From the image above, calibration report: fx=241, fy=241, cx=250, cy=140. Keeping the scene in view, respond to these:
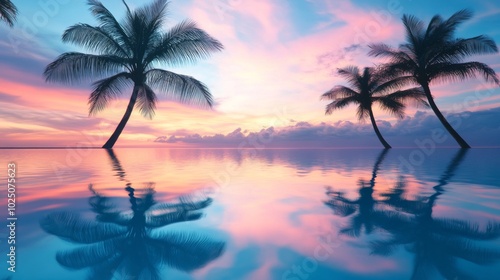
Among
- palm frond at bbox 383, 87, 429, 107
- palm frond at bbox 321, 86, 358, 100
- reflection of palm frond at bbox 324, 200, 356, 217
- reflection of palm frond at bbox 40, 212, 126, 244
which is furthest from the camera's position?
palm frond at bbox 321, 86, 358, 100

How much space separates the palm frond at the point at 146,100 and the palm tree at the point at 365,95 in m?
13.8

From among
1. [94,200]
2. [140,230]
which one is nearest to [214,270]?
[140,230]

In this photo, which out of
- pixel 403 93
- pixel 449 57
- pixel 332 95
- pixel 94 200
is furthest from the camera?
pixel 332 95

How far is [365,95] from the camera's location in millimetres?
19703

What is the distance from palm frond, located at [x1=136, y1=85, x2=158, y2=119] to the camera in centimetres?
1218

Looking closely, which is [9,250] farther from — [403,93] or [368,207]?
[403,93]

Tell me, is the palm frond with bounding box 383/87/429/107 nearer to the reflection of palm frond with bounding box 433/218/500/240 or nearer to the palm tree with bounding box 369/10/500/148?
the palm tree with bounding box 369/10/500/148

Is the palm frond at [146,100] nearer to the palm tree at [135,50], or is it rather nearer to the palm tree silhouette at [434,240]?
the palm tree at [135,50]

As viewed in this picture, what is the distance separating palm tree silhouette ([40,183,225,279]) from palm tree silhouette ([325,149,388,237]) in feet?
3.36

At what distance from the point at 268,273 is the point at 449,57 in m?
A: 17.7

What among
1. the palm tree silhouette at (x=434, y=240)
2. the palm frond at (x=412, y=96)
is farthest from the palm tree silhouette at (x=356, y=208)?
A: the palm frond at (x=412, y=96)

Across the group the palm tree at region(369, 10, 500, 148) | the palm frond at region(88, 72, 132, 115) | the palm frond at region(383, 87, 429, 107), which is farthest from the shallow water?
the palm frond at region(383, 87, 429, 107)

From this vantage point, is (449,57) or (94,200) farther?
(449,57)

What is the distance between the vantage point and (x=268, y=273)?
4.13 feet
